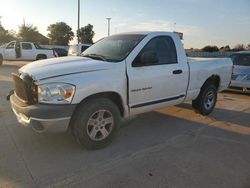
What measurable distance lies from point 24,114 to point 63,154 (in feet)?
2.74

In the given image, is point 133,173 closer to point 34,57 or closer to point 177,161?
point 177,161

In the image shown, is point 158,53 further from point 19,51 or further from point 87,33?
point 87,33

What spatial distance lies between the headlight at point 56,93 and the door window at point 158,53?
1.33 meters

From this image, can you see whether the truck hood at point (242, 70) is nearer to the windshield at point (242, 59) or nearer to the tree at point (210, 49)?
the windshield at point (242, 59)

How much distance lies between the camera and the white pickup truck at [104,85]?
422 centimetres

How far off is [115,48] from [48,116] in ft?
6.50

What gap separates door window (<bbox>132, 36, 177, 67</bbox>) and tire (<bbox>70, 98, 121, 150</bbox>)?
92 centimetres

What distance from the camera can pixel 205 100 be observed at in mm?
7055

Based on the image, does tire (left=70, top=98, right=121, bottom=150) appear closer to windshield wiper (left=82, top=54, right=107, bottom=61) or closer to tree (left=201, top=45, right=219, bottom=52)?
windshield wiper (left=82, top=54, right=107, bottom=61)

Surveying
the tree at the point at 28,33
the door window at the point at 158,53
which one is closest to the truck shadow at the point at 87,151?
the door window at the point at 158,53

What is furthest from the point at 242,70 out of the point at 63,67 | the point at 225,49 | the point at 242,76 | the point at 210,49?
the point at 225,49

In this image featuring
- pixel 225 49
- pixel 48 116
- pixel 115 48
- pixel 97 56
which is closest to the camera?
pixel 48 116

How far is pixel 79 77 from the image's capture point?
435cm

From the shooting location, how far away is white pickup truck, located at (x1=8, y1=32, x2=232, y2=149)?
4.22 metres
